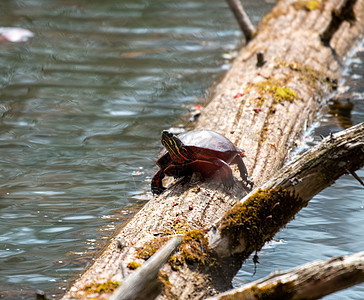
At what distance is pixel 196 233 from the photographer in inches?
134

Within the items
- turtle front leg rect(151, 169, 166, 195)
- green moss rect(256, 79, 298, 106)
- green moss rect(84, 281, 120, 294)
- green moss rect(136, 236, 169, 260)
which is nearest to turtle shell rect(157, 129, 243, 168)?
turtle front leg rect(151, 169, 166, 195)

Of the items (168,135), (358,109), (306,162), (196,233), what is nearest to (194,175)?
(168,135)

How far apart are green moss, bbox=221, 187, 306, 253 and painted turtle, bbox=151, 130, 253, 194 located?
0.59m

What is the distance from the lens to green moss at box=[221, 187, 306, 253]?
3.34 metres

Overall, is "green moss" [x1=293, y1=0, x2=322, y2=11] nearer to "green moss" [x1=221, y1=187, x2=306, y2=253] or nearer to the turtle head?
the turtle head

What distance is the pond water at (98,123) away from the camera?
4.42 meters

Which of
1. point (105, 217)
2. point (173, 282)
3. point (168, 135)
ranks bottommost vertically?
point (105, 217)

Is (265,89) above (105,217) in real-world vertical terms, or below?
above

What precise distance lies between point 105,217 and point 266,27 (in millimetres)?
5178

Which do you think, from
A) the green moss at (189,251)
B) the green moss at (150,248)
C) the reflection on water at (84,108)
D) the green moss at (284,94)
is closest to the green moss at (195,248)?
the green moss at (189,251)

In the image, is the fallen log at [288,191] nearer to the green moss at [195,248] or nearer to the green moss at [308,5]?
the green moss at [195,248]

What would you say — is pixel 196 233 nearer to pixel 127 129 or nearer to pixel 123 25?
pixel 127 129

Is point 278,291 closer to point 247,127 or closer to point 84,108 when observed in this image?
point 247,127

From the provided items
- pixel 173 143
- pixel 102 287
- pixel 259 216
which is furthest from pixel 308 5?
pixel 102 287
